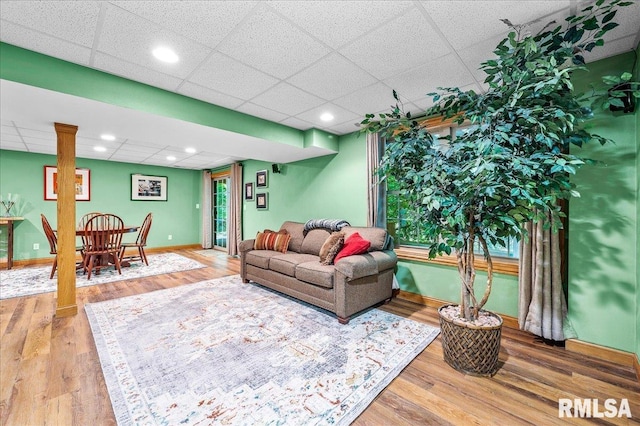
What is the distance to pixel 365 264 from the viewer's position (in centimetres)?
291

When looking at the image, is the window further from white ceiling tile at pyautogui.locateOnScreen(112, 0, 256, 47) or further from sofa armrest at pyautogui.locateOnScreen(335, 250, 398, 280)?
white ceiling tile at pyautogui.locateOnScreen(112, 0, 256, 47)

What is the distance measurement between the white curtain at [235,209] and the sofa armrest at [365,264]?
4177mm

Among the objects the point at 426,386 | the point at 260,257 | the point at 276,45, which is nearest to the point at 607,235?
the point at 426,386

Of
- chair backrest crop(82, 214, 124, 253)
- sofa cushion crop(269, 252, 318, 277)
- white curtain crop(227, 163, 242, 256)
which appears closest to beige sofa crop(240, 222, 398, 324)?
sofa cushion crop(269, 252, 318, 277)

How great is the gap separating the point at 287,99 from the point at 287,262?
1953mm

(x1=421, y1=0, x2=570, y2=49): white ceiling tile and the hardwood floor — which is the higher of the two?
(x1=421, y1=0, x2=570, y2=49): white ceiling tile

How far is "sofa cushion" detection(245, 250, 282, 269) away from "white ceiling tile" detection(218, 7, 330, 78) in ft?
7.77

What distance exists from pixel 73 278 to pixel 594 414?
4.66m

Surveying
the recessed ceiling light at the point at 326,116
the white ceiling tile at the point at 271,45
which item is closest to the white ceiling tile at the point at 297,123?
the recessed ceiling light at the point at 326,116

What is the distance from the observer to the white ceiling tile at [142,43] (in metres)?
1.80

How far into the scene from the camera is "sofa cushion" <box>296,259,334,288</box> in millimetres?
2908

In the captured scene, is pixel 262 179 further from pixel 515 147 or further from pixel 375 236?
pixel 515 147

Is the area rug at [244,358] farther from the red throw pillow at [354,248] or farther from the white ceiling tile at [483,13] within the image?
the white ceiling tile at [483,13]

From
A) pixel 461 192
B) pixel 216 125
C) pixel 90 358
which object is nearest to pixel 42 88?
pixel 216 125
